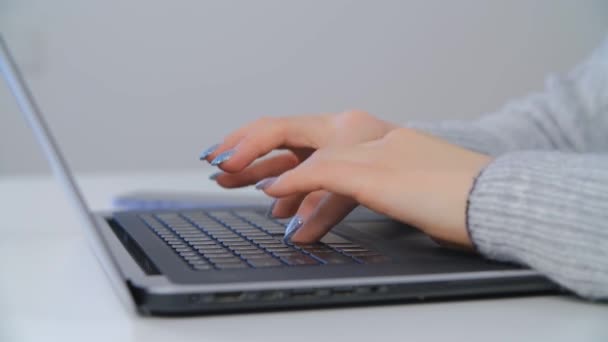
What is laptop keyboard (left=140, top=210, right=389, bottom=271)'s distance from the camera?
554 mm

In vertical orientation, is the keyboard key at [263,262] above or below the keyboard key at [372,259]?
above

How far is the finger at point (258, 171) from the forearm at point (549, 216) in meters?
0.30

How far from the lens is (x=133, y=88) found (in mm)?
2266

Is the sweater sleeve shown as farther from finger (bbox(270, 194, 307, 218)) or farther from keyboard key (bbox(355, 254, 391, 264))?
keyboard key (bbox(355, 254, 391, 264))

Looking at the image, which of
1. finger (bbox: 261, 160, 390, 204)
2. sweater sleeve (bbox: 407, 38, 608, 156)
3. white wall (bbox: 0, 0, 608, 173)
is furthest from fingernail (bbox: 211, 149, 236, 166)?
white wall (bbox: 0, 0, 608, 173)

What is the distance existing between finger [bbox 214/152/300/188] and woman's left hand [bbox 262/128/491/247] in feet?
0.55

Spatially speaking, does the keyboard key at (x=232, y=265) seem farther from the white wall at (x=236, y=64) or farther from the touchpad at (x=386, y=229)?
the white wall at (x=236, y=64)

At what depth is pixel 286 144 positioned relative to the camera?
0.80 metres

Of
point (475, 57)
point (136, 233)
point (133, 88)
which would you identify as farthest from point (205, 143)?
point (136, 233)

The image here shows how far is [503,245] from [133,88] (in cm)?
181

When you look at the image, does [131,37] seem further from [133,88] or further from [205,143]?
[205,143]

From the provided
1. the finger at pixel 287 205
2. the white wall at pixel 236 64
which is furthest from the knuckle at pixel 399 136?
the white wall at pixel 236 64

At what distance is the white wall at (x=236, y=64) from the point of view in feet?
7.30

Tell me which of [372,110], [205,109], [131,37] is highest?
[131,37]
